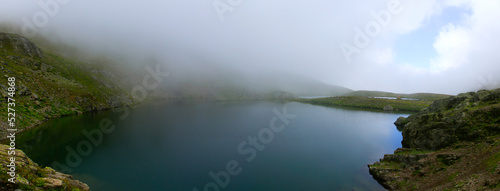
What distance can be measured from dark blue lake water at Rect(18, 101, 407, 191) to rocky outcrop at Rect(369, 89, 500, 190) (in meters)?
3.53

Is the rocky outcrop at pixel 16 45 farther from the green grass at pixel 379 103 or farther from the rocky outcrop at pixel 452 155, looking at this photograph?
the green grass at pixel 379 103

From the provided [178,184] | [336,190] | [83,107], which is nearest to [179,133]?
[178,184]

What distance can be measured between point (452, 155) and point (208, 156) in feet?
101

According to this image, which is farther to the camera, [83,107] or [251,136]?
[83,107]

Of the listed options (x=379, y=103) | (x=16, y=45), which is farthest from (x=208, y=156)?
(x=379, y=103)

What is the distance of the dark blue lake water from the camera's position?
2412 centimetres

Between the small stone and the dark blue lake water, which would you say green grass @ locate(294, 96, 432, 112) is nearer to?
the dark blue lake water

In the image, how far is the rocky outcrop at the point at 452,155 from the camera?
49.6 feet

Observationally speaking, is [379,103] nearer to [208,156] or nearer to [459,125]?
[459,125]

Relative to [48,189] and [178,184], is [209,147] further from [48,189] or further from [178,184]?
[48,189]

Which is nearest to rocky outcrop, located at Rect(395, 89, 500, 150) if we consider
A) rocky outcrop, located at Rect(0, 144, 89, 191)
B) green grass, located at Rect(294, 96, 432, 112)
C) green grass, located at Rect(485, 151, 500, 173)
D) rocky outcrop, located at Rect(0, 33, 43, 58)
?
green grass, located at Rect(485, 151, 500, 173)

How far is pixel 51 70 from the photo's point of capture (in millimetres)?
83812

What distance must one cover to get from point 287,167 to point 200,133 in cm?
2657

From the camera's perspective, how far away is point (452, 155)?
66.0ft
